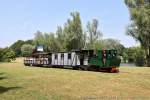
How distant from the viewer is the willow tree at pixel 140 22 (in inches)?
2404

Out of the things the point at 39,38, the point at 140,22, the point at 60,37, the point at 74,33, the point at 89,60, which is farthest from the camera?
the point at 39,38

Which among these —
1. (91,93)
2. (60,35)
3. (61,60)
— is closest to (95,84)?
(91,93)

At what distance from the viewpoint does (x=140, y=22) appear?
2431 inches

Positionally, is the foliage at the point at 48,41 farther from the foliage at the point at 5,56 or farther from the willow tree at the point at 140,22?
Result: the willow tree at the point at 140,22

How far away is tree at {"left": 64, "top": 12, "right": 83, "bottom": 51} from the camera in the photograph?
82.8 m

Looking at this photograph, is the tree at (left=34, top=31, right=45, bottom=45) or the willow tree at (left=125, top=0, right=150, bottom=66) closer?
the willow tree at (left=125, top=0, right=150, bottom=66)

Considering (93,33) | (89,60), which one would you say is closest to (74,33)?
(93,33)

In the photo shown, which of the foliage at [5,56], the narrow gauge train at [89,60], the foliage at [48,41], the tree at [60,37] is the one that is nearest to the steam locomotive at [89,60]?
the narrow gauge train at [89,60]

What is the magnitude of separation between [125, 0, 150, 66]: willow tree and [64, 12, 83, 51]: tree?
788 inches

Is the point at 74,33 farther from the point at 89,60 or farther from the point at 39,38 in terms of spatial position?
the point at 89,60

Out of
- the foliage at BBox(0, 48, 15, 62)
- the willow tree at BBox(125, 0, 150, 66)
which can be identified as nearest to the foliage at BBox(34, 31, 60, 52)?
the foliage at BBox(0, 48, 15, 62)

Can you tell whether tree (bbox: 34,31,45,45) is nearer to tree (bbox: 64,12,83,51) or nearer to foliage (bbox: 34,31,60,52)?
foliage (bbox: 34,31,60,52)

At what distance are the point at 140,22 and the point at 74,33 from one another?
24330 mm

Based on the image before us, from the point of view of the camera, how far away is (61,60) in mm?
46250
